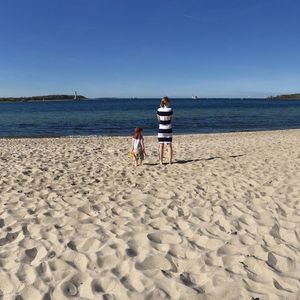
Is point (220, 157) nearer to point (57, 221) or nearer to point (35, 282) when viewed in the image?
point (57, 221)

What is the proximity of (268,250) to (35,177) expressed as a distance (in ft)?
19.0

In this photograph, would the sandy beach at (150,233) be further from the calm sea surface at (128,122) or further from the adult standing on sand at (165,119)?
the calm sea surface at (128,122)

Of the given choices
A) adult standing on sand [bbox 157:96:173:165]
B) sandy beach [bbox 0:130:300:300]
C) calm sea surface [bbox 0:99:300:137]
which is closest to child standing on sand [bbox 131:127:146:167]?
adult standing on sand [bbox 157:96:173:165]

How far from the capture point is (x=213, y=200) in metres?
Answer: 6.64

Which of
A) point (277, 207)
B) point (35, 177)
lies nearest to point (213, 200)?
point (277, 207)

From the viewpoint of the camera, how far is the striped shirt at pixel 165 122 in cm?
976

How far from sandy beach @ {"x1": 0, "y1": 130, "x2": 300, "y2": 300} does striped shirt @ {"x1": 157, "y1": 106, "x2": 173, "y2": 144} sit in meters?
1.15

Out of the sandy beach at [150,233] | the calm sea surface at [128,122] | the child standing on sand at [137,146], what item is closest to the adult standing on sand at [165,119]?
the child standing on sand at [137,146]

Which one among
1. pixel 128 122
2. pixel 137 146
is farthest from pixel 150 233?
pixel 128 122

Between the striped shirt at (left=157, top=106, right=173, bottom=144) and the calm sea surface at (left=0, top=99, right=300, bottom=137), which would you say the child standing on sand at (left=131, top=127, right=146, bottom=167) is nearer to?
the striped shirt at (left=157, top=106, right=173, bottom=144)

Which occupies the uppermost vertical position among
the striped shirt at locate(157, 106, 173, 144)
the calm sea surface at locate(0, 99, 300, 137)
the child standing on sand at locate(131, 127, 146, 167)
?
the striped shirt at locate(157, 106, 173, 144)

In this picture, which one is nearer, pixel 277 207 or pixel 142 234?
pixel 142 234

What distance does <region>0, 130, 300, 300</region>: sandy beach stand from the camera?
3848 millimetres

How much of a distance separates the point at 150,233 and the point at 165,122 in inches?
204
